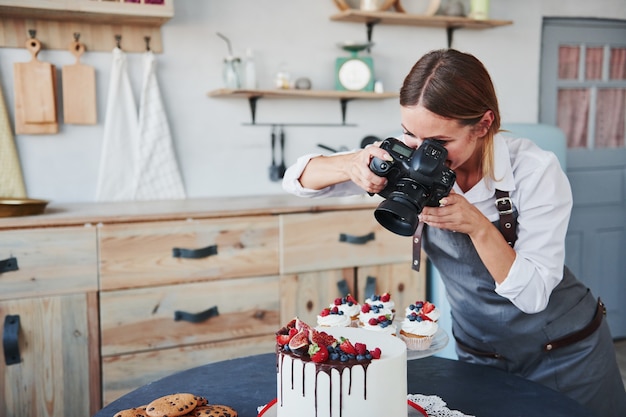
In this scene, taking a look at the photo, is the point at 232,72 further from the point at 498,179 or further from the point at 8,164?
the point at 498,179

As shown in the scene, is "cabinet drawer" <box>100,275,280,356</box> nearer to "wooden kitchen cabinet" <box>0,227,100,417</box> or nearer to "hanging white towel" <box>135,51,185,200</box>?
"wooden kitchen cabinet" <box>0,227,100,417</box>

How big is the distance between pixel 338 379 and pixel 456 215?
0.47 meters

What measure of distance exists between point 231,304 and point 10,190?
3.47 feet

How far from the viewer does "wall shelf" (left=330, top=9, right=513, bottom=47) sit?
10.4 feet

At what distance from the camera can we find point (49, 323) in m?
2.34

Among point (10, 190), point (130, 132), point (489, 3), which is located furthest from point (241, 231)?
point (489, 3)

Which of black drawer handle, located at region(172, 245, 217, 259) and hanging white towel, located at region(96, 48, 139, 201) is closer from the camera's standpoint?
black drawer handle, located at region(172, 245, 217, 259)

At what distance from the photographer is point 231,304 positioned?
102 inches

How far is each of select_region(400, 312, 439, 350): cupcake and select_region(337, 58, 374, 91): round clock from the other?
185 cm

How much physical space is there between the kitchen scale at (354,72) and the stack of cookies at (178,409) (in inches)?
88.5

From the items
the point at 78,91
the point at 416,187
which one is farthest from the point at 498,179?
the point at 78,91

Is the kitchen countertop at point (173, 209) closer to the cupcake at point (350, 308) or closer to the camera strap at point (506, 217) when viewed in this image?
the cupcake at point (350, 308)

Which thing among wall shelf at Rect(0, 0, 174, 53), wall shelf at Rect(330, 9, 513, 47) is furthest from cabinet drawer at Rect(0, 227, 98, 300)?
wall shelf at Rect(330, 9, 513, 47)

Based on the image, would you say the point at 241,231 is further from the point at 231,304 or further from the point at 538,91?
the point at 538,91
